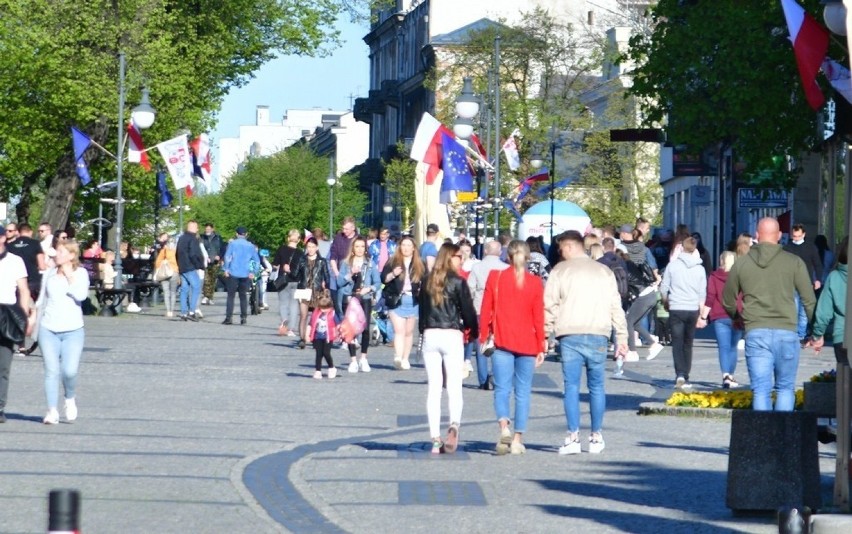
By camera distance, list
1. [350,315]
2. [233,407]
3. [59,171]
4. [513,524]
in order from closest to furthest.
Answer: [513,524]
[233,407]
[350,315]
[59,171]

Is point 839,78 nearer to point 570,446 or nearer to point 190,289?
point 570,446

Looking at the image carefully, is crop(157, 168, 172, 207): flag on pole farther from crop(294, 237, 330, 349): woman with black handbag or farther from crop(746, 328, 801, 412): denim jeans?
crop(746, 328, 801, 412): denim jeans

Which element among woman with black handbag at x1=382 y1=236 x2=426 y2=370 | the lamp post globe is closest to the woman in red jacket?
woman with black handbag at x1=382 y1=236 x2=426 y2=370

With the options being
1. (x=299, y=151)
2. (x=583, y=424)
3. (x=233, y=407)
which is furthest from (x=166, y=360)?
(x=299, y=151)

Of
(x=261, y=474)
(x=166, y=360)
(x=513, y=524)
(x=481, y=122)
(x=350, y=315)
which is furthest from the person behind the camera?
(x=481, y=122)

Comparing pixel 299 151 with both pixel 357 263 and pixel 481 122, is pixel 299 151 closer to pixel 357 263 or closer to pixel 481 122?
pixel 481 122

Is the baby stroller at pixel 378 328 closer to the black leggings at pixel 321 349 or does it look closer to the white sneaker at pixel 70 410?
the black leggings at pixel 321 349

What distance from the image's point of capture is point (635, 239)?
29.5 metres

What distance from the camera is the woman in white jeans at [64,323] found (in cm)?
1680

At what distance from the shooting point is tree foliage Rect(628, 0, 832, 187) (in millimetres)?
A: 36094

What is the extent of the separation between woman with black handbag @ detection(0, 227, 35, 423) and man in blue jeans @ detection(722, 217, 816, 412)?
6.21 metres

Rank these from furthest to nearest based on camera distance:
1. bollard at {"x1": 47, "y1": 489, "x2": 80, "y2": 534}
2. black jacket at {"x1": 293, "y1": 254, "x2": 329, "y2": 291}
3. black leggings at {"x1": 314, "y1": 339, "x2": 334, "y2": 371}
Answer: black jacket at {"x1": 293, "y1": 254, "x2": 329, "y2": 291}
black leggings at {"x1": 314, "y1": 339, "x2": 334, "y2": 371}
bollard at {"x1": 47, "y1": 489, "x2": 80, "y2": 534}

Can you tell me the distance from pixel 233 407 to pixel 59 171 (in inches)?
1345

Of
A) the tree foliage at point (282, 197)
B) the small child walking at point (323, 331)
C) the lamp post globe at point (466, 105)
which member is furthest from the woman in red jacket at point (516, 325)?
the tree foliage at point (282, 197)
